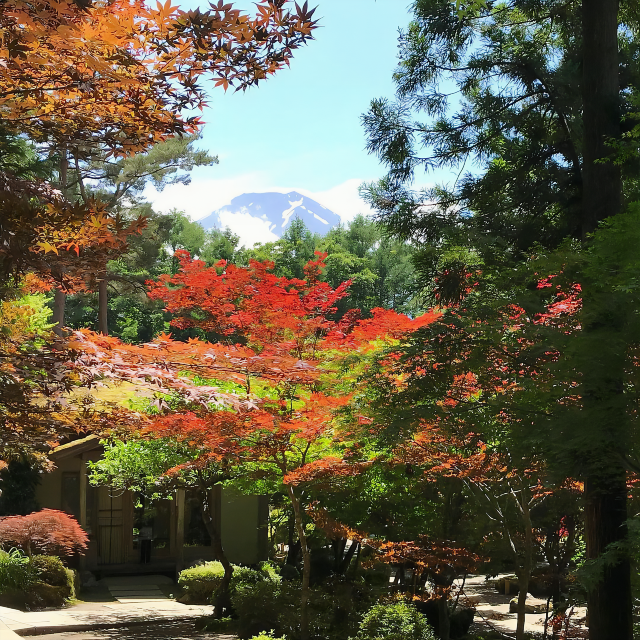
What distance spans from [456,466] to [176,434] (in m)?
3.90

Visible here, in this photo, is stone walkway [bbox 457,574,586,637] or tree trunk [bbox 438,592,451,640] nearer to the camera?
tree trunk [bbox 438,592,451,640]

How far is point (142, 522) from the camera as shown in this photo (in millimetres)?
19516

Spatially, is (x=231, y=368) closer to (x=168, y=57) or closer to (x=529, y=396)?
(x=529, y=396)

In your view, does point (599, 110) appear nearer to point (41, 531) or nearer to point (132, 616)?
point (132, 616)

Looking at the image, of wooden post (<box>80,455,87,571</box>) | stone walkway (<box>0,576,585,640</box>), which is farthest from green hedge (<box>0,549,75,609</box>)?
wooden post (<box>80,455,87,571</box>)

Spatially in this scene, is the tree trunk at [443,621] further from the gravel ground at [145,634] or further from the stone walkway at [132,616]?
the gravel ground at [145,634]

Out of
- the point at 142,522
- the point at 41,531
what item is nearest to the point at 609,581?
the point at 41,531

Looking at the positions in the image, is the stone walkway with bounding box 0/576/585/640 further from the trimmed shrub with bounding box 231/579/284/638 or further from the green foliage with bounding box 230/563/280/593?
the green foliage with bounding box 230/563/280/593

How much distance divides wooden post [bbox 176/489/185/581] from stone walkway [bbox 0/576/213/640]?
490 millimetres

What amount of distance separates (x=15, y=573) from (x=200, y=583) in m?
3.73

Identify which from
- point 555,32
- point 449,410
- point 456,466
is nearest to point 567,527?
point 456,466

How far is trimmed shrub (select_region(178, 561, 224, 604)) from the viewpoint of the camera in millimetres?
14953

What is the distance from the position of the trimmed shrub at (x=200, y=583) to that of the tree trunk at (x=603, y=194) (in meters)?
9.04

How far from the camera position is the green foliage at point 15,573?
1298 centimetres
